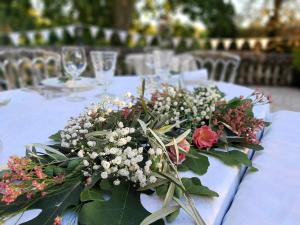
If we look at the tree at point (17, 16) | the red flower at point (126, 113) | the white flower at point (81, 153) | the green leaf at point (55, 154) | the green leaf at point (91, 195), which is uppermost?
the tree at point (17, 16)

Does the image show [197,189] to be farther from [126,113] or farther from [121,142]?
[126,113]

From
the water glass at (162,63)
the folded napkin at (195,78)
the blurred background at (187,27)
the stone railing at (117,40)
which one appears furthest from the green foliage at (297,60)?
the water glass at (162,63)

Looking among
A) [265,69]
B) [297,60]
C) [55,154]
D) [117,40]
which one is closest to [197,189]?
[55,154]

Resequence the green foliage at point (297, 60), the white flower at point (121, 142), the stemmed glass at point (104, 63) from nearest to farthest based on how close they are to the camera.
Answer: the white flower at point (121, 142)
the stemmed glass at point (104, 63)
the green foliage at point (297, 60)

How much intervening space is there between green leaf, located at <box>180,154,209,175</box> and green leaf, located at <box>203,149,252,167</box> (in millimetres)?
44

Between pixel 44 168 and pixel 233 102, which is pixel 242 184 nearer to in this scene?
pixel 233 102

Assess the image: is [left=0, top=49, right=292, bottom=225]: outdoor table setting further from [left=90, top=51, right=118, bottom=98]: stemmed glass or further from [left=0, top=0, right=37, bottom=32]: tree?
[left=0, top=0, right=37, bottom=32]: tree

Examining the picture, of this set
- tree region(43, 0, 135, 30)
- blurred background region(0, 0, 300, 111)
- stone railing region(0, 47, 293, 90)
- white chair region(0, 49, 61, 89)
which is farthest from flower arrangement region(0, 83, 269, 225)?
tree region(43, 0, 135, 30)

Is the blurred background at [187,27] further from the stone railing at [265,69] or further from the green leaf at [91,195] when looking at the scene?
the green leaf at [91,195]

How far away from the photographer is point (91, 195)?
539 mm

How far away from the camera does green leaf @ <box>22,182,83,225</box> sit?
49 centimetres

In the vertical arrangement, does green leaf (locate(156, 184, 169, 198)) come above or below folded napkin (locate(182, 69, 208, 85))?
below

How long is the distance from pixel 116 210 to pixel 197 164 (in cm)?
23

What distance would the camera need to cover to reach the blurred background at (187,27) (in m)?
6.27
